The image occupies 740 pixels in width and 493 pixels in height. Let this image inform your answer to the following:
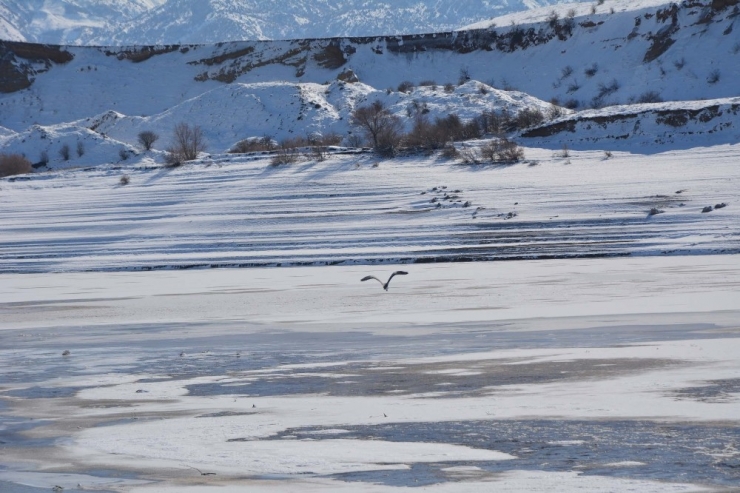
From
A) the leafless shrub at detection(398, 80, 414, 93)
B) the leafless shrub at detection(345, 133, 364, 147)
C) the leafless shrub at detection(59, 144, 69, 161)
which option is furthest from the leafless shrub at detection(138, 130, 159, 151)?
the leafless shrub at detection(398, 80, 414, 93)

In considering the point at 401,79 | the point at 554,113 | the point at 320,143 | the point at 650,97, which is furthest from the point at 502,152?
the point at 401,79

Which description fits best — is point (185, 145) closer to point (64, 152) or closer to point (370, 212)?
point (64, 152)

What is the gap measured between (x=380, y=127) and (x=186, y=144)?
8.86 m

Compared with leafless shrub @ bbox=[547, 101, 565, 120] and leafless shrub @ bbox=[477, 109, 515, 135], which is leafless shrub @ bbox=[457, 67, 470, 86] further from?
leafless shrub @ bbox=[477, 109, 515, 135]

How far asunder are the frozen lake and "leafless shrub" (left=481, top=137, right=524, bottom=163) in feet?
67.9

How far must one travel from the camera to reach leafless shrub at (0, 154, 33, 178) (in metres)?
51.2

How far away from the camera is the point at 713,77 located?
5434 centimetres

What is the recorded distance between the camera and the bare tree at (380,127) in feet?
148

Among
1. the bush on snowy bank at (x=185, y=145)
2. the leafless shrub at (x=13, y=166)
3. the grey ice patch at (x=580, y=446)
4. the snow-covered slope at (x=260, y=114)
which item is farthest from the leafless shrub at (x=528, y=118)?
the grey ice patch at (x=580, y=446)

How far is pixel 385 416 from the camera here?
1014 cm

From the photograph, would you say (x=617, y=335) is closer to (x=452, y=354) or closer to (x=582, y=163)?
(x=452, y=354)

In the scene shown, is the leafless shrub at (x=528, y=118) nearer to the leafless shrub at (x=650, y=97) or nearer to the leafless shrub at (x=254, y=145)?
the leafless shrub at (x=650, y=97)

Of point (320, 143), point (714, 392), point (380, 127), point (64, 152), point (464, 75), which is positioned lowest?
point (64, 152)

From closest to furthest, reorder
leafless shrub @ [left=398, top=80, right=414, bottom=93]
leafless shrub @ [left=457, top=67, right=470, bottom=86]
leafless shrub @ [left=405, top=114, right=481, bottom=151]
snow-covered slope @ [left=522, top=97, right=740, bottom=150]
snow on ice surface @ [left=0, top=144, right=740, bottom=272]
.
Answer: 1. snow on ice surface @ [left=0, top=144, right=740, bottom=272]
2. snow-covered slope @ [left=522, top=97, right=740, bottom=150]
3. leafless shrub @ [left=405, top=114, right=481, bottom=151]
4. leafless shrub @ [left=398, top=80, right=414, bottom=93]
5. leafless shrub @ [left=457, top=67, right=470, bottom=86]
